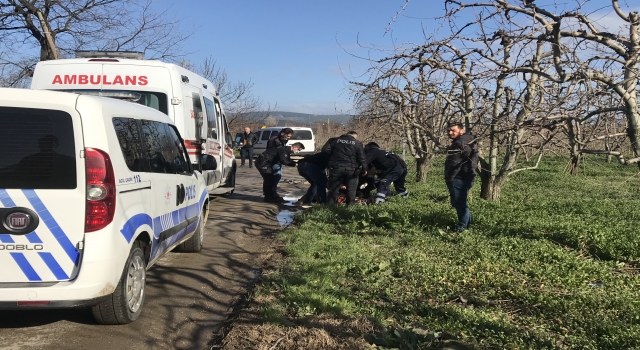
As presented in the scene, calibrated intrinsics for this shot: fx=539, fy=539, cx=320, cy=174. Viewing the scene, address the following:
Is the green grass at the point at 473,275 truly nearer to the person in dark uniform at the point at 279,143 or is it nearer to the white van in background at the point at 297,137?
the person in dark uniform at the point at 279,143

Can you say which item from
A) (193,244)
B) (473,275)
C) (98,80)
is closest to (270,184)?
(98,80)

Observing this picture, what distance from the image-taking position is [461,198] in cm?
762

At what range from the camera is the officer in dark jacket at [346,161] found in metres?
10.3

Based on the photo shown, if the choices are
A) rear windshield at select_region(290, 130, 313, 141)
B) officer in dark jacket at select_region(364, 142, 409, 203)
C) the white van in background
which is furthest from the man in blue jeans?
rear windshield at select_region(290, 130, 313, 141)

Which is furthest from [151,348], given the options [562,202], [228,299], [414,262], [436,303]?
[562,202]

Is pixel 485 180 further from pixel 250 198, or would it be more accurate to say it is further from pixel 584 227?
pixel 250 198

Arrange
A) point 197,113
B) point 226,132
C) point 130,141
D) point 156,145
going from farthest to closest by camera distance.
Result: point 226,132
point 197,113
point 156,145
point 130,141

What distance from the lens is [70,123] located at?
381 cm

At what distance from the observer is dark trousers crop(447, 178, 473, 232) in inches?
299

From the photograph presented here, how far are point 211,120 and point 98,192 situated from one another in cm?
681

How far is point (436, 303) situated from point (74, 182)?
3098mm

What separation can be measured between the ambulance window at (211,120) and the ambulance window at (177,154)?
3.69m

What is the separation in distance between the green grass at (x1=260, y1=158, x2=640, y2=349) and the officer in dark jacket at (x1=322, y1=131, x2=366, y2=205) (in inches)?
39.4

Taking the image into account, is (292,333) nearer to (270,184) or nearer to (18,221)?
(18,221)
